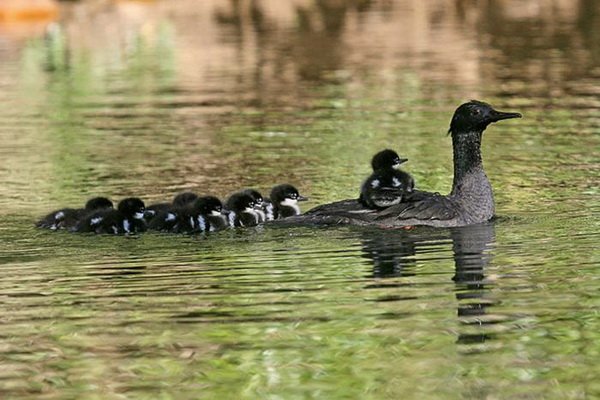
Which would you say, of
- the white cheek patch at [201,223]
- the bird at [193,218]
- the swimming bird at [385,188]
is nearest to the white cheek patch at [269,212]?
the bird at [193,218]

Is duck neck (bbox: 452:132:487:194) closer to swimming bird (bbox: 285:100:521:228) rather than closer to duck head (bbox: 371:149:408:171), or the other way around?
swimming bird (bbox: 285:100:521:228)

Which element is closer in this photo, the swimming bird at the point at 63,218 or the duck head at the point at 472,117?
the swimming bird at the point at 63,218

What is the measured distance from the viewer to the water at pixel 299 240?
8.47 m

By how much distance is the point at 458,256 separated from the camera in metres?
12.0

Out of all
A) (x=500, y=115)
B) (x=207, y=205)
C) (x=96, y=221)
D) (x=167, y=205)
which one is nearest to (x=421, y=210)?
(x=500, y=115)

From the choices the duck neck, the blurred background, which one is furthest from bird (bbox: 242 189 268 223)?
the duck neck

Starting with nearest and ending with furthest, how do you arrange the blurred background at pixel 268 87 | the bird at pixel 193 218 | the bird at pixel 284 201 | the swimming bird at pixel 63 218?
1. the bird at pixel 193 218
2. the swimming bird at pixel 63 218
3. the bird at pixel 284 201
4. the blurred background at pixel 268 87

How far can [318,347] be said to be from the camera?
29.2 feet

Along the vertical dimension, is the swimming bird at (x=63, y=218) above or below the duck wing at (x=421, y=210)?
above

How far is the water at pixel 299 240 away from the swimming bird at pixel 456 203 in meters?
0.18

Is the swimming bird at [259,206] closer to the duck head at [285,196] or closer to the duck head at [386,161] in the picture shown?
the duck head at [285,196]

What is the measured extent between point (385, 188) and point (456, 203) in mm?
655

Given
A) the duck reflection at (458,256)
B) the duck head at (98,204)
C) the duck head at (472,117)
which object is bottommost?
the duck reflection at (458,256)

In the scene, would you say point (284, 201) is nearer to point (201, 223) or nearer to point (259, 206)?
point (259, 206)
